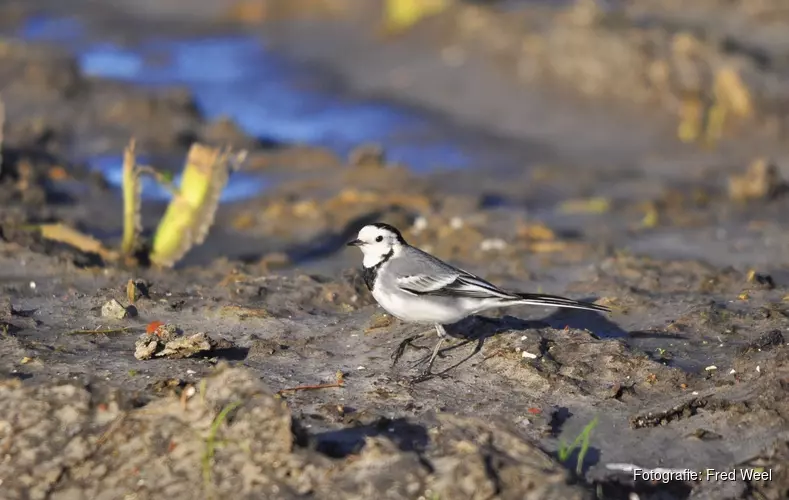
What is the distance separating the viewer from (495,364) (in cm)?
655

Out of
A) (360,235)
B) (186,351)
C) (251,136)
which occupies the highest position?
(360,235)

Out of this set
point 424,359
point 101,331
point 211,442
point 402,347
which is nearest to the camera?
point 211,442

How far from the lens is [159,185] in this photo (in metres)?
12.5

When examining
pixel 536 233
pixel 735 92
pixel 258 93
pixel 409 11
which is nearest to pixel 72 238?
pixel 536 233

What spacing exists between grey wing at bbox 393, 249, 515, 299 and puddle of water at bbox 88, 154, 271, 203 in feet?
18.8

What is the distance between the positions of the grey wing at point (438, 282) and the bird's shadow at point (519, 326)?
39cm

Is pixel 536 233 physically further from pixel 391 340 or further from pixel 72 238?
pixel 72 238

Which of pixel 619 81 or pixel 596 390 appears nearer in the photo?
pixel 596 390

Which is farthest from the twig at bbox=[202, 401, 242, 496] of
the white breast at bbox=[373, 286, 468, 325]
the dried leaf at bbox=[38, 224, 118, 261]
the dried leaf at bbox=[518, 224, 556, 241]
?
the dried leaf at bbox=[518, 224, 556, 241]

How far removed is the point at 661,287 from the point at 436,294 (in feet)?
8.36

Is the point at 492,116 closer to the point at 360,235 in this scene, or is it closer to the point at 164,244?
the point at 164,244

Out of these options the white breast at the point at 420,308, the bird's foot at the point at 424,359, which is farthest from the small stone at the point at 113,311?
the bird's foot at the point at 424,359

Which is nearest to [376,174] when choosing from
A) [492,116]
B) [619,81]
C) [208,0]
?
[492,116]

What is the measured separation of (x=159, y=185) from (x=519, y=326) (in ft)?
21.4
